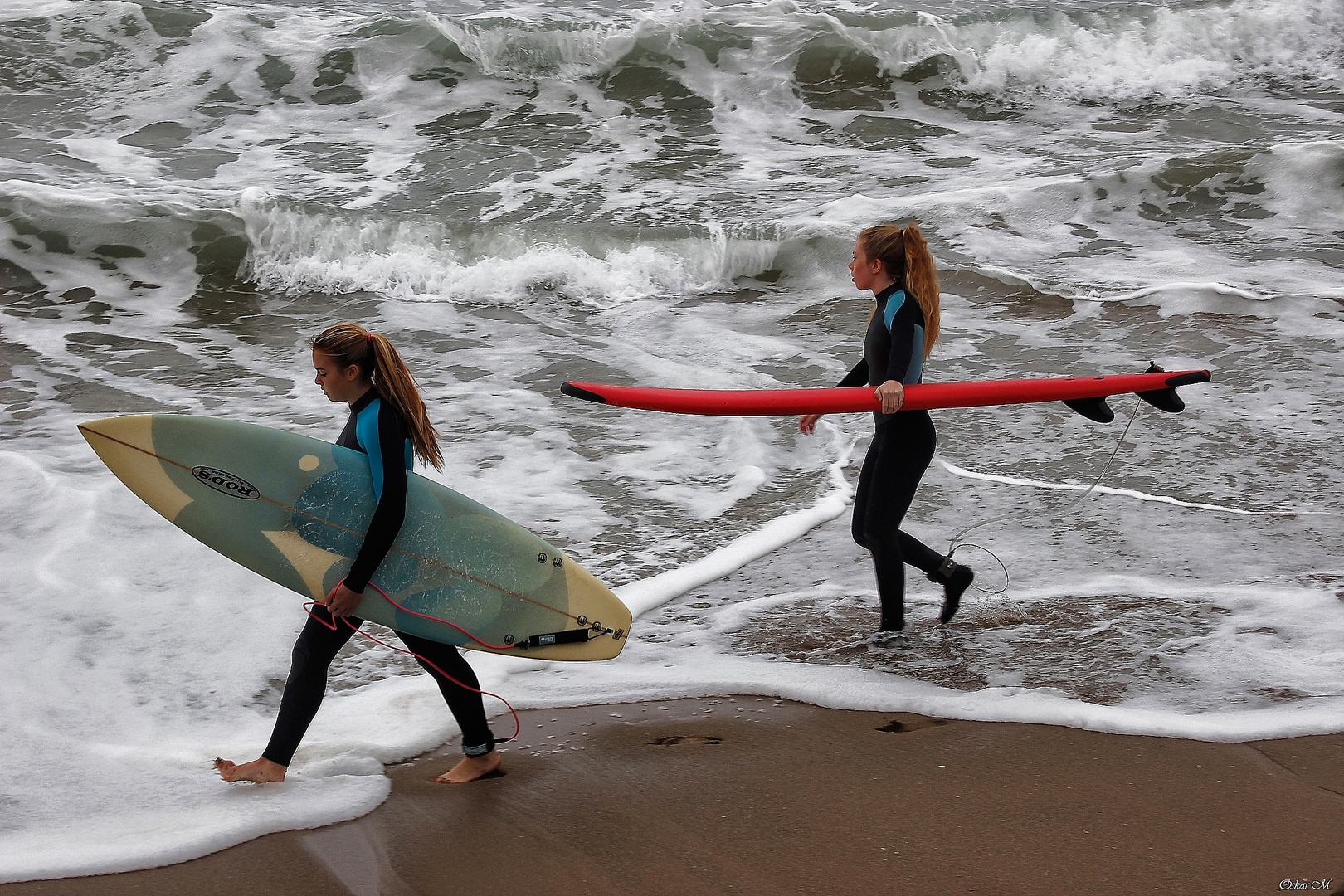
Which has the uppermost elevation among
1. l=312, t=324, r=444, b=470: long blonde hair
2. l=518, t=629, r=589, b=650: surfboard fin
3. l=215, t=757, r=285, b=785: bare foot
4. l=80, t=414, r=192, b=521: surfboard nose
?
l=312, t=324, r=444, b=470: long blonde hair

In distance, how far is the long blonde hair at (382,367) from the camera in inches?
98.7

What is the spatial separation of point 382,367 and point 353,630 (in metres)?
0.68

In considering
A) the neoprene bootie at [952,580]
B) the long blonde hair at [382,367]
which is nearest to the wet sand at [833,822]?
the neoprene bootie at [952,580]

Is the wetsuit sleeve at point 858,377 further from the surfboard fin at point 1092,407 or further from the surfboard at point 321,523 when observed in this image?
the surfboard at point 321,523

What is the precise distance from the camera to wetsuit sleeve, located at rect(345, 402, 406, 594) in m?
2.52

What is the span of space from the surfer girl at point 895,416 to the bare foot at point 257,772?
1887mm

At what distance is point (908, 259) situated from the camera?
3230mm

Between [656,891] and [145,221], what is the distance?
944cm

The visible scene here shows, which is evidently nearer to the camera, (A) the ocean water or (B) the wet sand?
(B) the wet sand

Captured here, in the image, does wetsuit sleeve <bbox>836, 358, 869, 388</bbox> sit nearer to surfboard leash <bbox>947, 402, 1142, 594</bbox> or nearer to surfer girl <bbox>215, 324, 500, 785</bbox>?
surfboard leash <bbox>947, 402, 1142, 594</bbox>

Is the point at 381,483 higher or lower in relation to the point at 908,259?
lower

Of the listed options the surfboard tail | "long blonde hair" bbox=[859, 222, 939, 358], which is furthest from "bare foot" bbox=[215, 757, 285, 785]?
the surfboard tail

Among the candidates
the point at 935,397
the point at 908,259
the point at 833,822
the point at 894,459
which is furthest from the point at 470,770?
the point at 908,259

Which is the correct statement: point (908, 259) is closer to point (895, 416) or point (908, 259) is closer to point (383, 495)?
point (895, 416)
